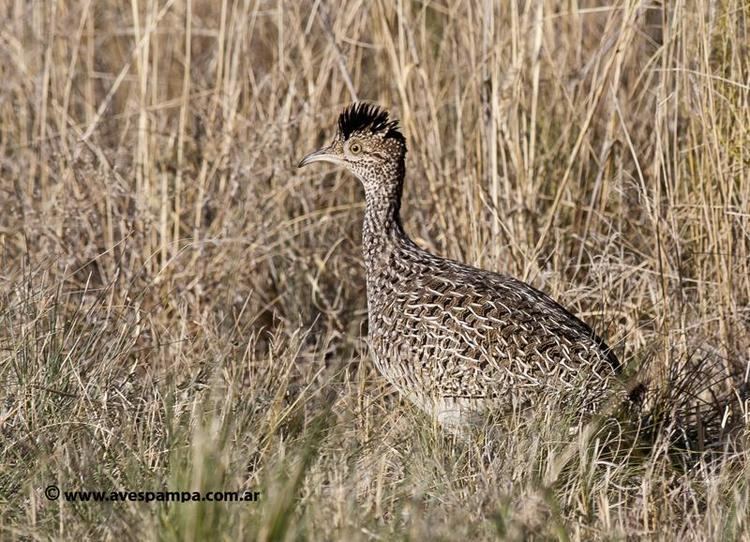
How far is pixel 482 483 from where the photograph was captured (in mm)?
3502

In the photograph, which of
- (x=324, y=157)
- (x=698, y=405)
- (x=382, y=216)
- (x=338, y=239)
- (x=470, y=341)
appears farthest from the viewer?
(x=338, y=239)

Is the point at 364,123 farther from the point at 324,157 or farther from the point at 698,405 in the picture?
the point at 698,405

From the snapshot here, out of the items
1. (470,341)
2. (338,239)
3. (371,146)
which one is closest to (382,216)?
(371,146)

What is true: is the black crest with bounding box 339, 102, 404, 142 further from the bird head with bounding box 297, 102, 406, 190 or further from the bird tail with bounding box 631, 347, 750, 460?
the bird tail with bounding box 631, 347, 750, 460

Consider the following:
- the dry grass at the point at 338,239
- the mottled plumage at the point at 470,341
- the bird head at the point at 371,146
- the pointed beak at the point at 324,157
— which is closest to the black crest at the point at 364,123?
the bird head at the point at 371,146

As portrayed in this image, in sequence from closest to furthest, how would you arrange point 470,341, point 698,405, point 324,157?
point 470,341 < point 698,405 < point 324,157

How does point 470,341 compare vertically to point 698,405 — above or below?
above

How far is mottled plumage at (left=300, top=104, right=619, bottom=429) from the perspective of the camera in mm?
3934

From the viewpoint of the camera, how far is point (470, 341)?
4.06 metres

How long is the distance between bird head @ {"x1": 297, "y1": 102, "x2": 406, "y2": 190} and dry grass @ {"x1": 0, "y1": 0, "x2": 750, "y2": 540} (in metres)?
0.61

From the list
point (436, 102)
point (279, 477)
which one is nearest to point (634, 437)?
point (279, 477)

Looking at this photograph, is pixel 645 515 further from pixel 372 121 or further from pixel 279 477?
pixel 372 121

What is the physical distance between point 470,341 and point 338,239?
1.92 meters

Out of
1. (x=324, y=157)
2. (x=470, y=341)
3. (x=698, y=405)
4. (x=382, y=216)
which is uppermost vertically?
(x=324, y=157)
